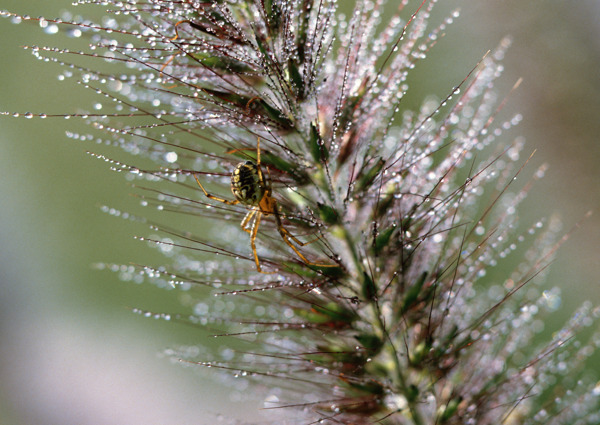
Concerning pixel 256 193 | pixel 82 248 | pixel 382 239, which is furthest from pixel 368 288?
pixel 82 248

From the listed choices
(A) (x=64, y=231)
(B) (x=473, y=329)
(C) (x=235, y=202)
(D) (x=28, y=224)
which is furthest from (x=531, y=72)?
(D) (x=28, y=224)

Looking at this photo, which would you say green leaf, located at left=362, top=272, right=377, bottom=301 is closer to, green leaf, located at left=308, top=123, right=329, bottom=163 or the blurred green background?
green leaf, located at left=308, top=123, right=329, bottom=163

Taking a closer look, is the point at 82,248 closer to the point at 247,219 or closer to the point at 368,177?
the point at 247,219

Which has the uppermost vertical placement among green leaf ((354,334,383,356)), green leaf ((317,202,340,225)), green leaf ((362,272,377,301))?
green leaf ((317,202,340,225))

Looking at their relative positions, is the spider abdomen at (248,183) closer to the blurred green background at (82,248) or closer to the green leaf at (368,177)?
the green leaf at (368,177)

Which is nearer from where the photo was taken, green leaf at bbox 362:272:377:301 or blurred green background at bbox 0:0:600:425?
green leaf at bbox 362:272:377:301

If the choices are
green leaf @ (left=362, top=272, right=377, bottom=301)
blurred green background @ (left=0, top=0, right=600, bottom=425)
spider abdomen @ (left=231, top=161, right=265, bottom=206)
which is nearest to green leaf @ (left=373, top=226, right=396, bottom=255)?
green leaf @ (left=362, top=272, right=377, bottom=301)

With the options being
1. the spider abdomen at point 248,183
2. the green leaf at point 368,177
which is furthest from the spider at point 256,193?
the green leaf at point 368,177
